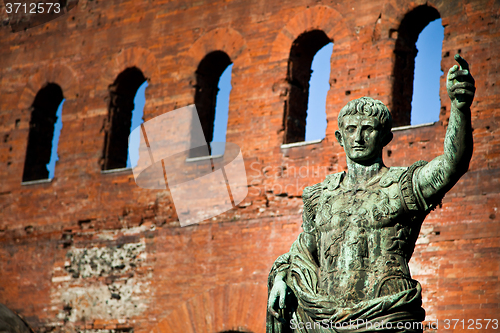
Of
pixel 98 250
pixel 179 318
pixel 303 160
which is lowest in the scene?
pixel 179 318

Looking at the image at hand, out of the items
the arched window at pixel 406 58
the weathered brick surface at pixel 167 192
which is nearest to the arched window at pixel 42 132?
the weathered brick surface at pixel 167 192

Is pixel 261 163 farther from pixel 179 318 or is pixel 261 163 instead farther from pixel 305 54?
pixel 179 318

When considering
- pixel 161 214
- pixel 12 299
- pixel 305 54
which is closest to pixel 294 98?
pixel 305 54

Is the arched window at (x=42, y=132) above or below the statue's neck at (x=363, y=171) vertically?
above

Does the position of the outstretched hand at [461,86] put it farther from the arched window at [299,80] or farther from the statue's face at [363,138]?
the arched window at [299,80]

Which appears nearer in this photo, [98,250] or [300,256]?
[300,256]

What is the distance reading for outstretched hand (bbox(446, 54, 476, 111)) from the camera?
3.93m

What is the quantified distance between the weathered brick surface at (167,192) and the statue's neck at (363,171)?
5.11m

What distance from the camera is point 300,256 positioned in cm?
461

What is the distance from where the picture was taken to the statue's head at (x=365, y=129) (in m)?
4.53

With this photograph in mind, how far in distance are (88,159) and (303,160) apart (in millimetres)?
3880

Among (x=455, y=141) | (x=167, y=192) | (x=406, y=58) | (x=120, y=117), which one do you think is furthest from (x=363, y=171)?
(x=120, y=117)

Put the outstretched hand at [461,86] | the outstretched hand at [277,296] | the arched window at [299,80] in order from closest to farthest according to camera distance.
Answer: the outstretched hand at [461,86], the outstretched hand at [277,296], the arched window at [299,80]

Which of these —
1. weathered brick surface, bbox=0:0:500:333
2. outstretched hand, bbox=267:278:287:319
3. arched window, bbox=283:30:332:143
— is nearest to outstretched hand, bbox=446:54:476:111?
outstretched hand, bbox=267:278:287:319
